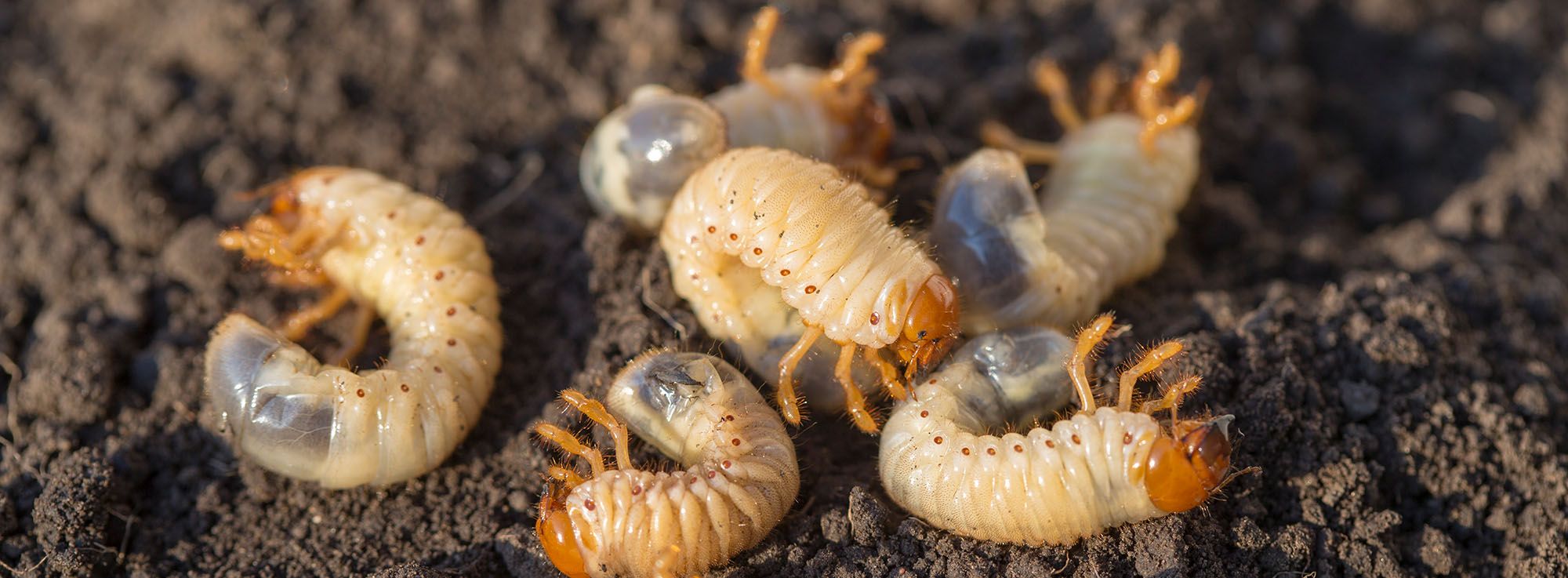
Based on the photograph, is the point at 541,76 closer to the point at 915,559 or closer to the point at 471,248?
the point at 471,248

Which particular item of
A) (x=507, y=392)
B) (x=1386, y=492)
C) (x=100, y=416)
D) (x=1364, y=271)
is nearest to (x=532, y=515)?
(x=507, y=392)

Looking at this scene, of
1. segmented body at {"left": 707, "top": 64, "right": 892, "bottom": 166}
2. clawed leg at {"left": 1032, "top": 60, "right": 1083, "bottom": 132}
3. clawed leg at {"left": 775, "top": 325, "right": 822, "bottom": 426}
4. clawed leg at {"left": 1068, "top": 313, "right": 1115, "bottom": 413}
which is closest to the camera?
clawed leg at {"left": 1068, "top": 313, "right": 1115, "bottom": 413}

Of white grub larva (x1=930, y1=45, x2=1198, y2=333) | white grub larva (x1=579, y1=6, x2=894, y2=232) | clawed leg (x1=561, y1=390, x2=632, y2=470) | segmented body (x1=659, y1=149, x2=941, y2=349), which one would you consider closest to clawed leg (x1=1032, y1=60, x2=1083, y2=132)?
white grub larva (x1=930, y1=45, x2=1198, y2=333)

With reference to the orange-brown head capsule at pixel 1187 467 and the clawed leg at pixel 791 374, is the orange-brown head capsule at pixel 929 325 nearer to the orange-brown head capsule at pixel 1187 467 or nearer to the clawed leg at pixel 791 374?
the clawed leg at pixel 791 374

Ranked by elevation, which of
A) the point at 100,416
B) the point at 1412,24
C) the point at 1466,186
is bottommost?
the point at 100,416

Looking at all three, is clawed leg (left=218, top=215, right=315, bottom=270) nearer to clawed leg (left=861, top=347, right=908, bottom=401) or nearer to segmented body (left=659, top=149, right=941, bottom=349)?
segmented body (left=659, top=149, right=941, bottom=349)

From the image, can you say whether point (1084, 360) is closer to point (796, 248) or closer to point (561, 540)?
point (796, 248)
